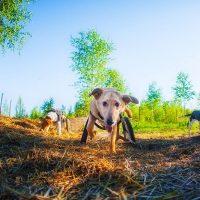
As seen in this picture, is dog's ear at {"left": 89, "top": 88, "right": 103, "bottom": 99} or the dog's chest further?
the dog's chest

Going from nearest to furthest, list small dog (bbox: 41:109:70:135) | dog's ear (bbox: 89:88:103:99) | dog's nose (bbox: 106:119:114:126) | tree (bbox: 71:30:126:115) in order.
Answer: dog's nose (bbox: 106:119:114:126)
dog's ear (bbox: 89:88:103:99)
small dog (bbox: 41:109:70:135)
tree (bbox: 71:30:126:115)

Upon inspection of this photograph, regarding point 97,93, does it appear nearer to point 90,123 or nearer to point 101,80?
point 90,123

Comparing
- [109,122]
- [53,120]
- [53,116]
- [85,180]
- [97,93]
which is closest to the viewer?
[85,180]

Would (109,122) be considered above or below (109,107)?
below

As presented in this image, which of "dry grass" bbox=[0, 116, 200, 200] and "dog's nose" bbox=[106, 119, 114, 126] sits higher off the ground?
"dog's nose" bbox=[106, 119, 114, 126]

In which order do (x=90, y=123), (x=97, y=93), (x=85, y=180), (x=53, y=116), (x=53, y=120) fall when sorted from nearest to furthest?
(x=85, y=180), (x=97, y=93), (x=90, y=123), (x=53, y=120), (x=53, y=116)

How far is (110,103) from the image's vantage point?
8.20m

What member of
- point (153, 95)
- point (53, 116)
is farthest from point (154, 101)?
point (53, 116)

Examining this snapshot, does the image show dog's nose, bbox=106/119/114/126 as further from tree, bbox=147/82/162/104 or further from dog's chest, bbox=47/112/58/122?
tree, bbox=147/82/162/104

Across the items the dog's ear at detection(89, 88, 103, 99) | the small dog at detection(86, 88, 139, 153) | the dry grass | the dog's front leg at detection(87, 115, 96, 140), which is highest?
the dog's ear at detection(89, 88, 103, 99)

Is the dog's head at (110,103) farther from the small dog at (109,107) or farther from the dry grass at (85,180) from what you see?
the dry grass at (85,180)

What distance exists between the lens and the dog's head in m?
7.95

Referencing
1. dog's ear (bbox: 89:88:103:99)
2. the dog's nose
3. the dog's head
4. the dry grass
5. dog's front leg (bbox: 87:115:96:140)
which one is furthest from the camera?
dog's front leg (bbox: 87:115:96:140)

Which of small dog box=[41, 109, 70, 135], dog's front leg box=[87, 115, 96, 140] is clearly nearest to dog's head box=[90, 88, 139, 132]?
dog's front leg box=[87, 115, 96, 140]
